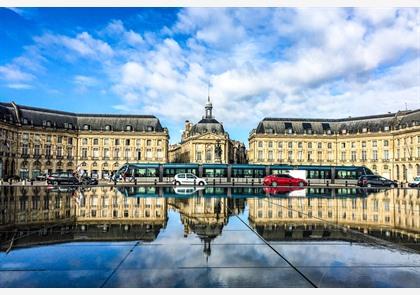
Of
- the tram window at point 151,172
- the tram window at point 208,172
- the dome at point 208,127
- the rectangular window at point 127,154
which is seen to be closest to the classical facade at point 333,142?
the dome at point 208,127

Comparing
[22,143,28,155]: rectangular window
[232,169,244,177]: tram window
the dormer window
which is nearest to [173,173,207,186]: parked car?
[232,169,244,177]: tram window

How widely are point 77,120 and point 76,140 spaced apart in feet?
20.5

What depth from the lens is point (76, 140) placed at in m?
104

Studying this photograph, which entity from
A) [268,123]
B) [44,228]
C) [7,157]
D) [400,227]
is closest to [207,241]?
[44,228]

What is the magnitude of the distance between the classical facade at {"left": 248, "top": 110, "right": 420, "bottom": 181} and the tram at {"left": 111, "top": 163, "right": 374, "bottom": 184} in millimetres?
46945

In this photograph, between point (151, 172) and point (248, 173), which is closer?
point (151, 172)

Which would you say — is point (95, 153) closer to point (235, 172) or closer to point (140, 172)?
point (140, 172)

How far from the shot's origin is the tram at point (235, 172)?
56062 mm

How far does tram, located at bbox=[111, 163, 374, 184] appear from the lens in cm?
5606

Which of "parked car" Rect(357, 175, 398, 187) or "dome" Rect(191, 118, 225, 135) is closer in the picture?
"parked car" Rect(357, 175, 398, 187)

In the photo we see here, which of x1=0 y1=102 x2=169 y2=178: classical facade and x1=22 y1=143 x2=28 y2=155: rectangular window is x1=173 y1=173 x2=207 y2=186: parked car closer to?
x1=0 y1=102 x2=169 y2=178: classical facade

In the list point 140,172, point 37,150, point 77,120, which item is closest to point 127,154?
point 77,120

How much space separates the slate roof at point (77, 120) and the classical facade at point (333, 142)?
32.6m
